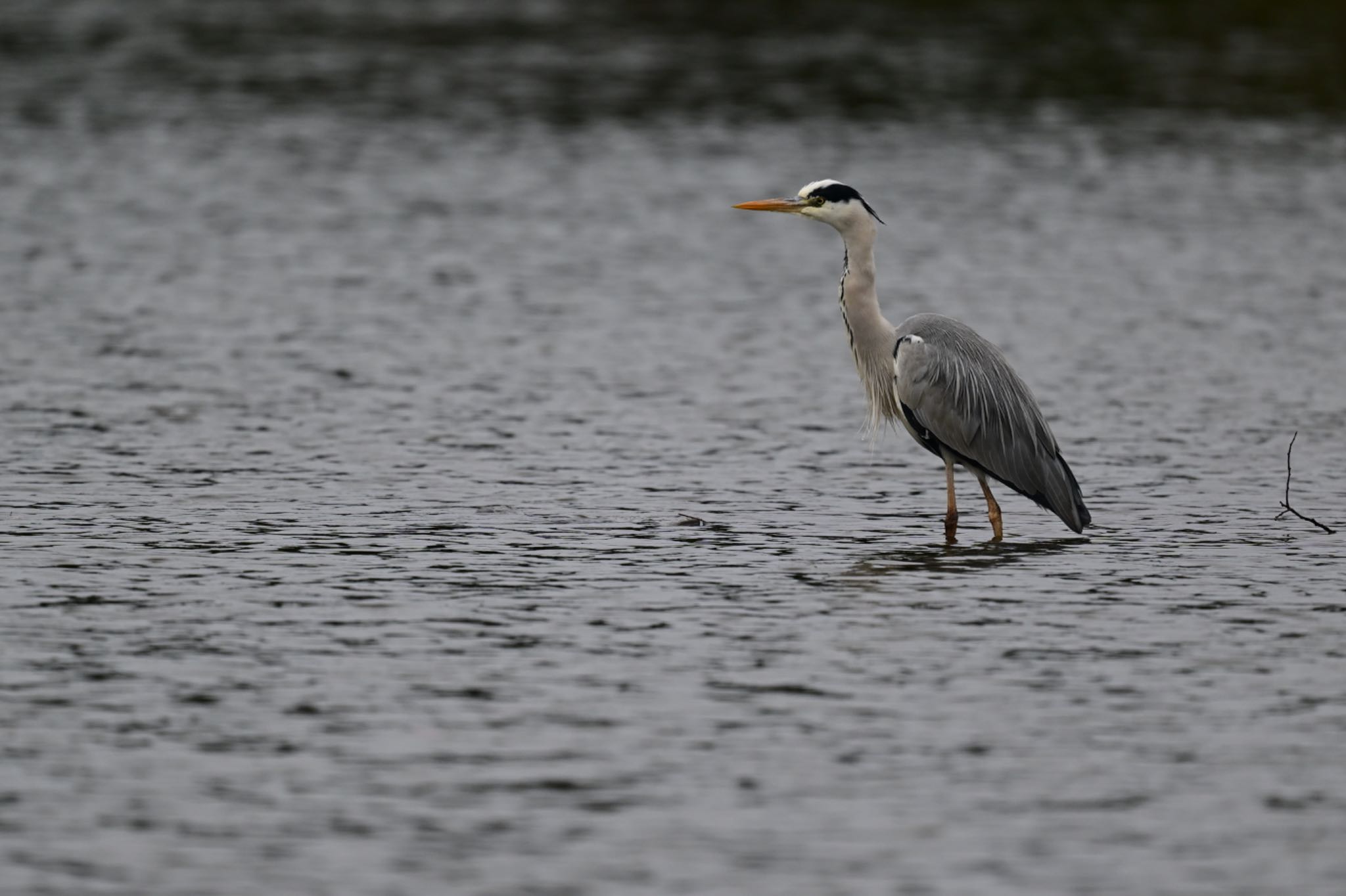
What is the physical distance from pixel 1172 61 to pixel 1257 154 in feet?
36.6

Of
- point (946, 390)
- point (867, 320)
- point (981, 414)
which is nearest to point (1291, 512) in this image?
point (981, 414)

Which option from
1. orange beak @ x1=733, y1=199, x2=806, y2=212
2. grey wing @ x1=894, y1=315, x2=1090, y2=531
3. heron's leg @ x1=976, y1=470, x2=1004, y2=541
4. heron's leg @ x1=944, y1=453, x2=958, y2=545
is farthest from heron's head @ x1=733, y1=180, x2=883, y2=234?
heron's leg @ x1=976, y1=470, x2=1004, y2=541

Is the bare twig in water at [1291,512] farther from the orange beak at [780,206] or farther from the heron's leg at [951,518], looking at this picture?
the orange beak at [780,206]

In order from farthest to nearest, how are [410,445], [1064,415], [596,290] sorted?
[596,290] → [1064,415] → [410,445]

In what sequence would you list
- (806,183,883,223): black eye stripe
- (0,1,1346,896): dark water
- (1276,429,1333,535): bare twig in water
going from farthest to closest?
1. (806,183,883,223): black eye stripe
2. (1276,429,1333,535): bare twig in water
3. (0,1,1346,896): dark water

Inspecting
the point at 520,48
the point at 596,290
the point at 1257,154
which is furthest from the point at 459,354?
the point at 520,48

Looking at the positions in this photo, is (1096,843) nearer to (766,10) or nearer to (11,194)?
(11,194)

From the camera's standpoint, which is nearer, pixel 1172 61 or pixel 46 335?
pixel 46 335

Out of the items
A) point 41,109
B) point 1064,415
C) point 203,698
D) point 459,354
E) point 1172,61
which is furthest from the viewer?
point 1172,61

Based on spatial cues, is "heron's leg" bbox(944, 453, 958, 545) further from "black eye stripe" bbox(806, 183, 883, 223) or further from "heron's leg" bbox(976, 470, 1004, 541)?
"black eye stripe" bbox(806, 183, 883, 223)

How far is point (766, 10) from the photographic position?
49.6 metres

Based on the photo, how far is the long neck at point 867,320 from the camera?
13.7m

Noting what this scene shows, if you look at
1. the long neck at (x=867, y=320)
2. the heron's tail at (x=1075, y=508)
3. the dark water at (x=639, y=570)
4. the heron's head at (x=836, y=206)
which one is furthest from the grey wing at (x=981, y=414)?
the heron's head at (x=836, y=206)

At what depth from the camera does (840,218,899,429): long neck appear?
45.0 ft
